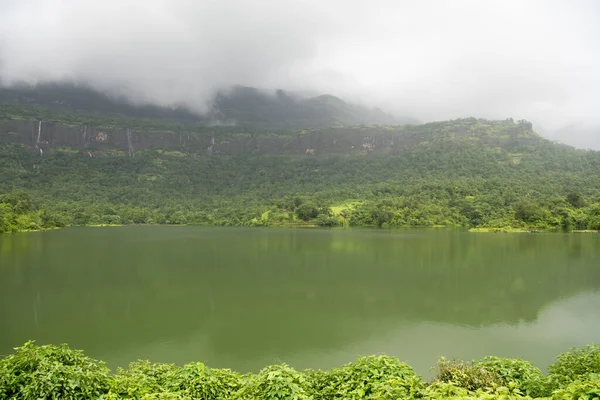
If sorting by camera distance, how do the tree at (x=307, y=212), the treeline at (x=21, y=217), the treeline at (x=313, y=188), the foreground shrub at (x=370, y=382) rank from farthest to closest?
the tree at (x=307, y=212) < the treeline at (x=313, y=188) < the treeline at (x=21, y=217) < the foreground shrub at (x=370, y=382)

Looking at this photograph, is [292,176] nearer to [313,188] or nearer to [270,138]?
[313,188]

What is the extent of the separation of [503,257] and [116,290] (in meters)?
30.1

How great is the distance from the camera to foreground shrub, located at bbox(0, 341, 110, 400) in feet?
17.4

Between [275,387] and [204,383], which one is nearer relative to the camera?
[275,387]

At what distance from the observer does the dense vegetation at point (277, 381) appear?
5203 millimetres

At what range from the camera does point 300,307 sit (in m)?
16.9

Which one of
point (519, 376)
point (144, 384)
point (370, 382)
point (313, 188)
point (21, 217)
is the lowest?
point (21, 217)

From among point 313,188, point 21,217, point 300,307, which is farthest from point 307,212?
point 300,307

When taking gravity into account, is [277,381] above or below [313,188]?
below

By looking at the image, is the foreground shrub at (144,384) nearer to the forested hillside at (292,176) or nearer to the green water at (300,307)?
the green water at (300,307)

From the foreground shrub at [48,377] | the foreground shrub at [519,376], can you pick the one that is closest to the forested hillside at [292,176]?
the foreground shrub at [48,377]

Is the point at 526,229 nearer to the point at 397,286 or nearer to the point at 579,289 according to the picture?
the point at 579,289

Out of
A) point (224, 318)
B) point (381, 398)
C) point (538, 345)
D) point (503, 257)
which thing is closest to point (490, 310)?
point (538, 345)

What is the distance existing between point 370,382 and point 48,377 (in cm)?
479
